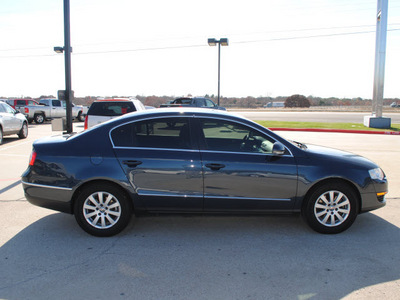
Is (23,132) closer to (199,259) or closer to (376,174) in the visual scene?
(199,259)

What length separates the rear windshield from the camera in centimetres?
1105

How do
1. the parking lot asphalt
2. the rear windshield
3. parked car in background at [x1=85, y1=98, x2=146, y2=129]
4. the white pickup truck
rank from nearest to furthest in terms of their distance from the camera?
the parking lot asphalt < parked car in background at [x1=85, y1=98, x2=146, y2=129] < the rear windshield < the white pickup truck

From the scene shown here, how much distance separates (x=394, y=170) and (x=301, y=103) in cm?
7925

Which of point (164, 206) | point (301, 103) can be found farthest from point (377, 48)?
point (301, 103)

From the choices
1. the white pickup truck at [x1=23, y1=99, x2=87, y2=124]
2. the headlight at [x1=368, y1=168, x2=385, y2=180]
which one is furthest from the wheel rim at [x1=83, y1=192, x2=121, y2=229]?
the white pickup truck at [x1=23, y1=99, x2=87, y2=124]

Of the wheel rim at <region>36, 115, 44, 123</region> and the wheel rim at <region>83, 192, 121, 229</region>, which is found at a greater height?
the wheel rim at <region>36, 115, 44, 123</region>

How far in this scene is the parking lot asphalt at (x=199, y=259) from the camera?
3.32 m

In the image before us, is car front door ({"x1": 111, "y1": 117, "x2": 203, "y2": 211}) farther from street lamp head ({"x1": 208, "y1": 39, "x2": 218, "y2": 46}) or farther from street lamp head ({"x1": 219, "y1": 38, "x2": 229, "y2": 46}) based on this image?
street lamp head ({"x1": 208, "y1": 39, "x2": 218, "y2": 46})

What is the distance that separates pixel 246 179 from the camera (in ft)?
14.7

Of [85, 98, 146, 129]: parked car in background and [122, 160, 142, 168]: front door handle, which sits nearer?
[122, 160, 142, 168]: front door handle

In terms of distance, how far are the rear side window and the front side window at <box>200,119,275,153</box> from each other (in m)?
0.28

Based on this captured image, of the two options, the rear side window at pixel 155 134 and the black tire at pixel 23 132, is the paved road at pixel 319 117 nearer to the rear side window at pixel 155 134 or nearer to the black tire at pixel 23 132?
the black tire at pixel 23 132

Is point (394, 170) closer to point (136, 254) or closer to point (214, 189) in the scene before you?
point (214, 189)

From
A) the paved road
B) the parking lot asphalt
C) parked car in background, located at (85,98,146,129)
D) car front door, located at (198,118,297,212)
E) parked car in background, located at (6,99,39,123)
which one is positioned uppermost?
parked car in background, located at (6,99,39,123)
